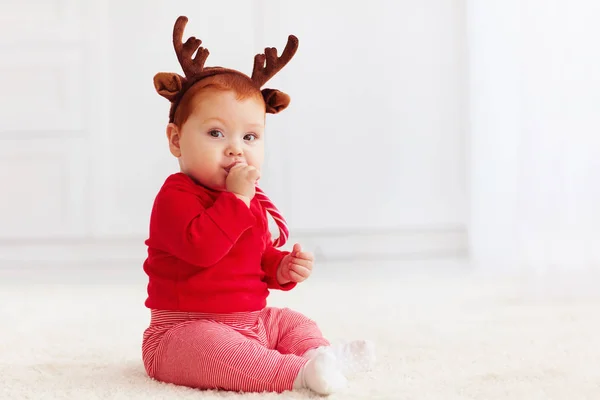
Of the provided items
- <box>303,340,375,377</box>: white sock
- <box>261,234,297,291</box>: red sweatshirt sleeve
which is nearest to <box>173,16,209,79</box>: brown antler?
<box>261,234,297,291</box>: red sweatshirt sleeve

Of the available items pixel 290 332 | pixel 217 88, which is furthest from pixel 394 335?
pixel 217 88

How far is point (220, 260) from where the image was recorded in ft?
3.49

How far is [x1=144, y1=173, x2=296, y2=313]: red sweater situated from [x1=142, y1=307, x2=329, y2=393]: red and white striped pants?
0.02 metres

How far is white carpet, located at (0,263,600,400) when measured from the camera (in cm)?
98

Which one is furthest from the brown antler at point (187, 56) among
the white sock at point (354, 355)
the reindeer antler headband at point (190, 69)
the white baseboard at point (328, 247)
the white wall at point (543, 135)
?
the white baseboard at point (328, 247)

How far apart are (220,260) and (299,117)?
1727 millimetres

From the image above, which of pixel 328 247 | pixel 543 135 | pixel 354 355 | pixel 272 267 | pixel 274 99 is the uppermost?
pixel 274 99

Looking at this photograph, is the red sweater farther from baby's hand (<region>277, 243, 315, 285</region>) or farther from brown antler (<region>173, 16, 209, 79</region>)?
brown antler (<region>173, 16, 209, 79</region>)

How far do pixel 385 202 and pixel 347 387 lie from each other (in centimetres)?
182

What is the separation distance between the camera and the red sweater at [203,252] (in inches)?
39.8

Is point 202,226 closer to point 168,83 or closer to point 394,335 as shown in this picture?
point 168,83

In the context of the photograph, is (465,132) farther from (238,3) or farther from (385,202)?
(238,3)

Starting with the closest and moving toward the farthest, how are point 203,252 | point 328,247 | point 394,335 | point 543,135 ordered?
point 203,252, point 394,335, point 543,135, point 328,247

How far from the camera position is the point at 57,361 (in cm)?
122
